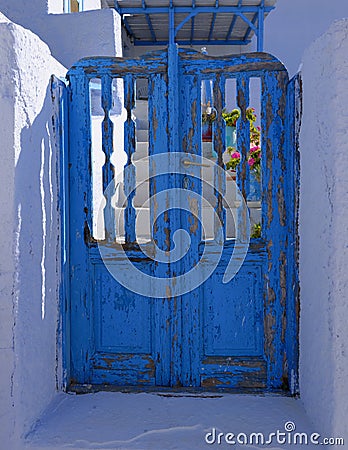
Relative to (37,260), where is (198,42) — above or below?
above

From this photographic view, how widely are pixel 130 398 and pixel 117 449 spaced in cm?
48

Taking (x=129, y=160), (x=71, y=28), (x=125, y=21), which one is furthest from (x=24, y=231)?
(x=125, y=21)

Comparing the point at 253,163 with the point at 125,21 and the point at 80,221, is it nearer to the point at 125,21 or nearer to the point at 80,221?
the point at 80,221

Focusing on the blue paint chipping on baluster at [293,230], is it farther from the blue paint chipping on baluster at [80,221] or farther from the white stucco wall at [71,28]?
the white stucco wall at [71,28]

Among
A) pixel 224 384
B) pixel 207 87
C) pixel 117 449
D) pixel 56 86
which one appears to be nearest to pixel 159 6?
pixel 207 87

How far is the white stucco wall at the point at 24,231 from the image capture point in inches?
106

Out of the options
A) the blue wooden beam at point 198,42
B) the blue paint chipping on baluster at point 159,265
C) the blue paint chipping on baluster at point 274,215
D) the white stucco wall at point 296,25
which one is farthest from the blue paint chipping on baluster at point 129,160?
the blue wooden beam at point 198,42

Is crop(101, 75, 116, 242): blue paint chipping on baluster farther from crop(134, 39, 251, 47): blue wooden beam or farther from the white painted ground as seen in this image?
crop(134, 39, 251, 47): blue wooden beam

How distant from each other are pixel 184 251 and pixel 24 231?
3.23 feet

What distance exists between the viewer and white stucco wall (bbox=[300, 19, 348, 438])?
8.57ft

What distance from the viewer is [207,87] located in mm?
7684

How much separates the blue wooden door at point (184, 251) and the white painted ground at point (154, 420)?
17 cm

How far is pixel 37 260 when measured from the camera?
116 inches

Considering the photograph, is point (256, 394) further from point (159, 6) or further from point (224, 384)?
point (159, 6)
